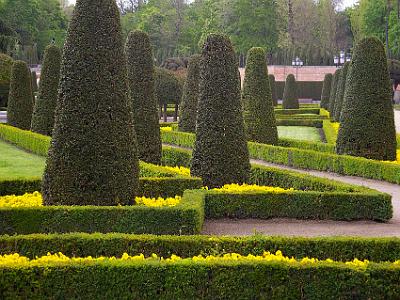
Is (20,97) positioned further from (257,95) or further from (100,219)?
(100,219)

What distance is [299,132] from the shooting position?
109ft

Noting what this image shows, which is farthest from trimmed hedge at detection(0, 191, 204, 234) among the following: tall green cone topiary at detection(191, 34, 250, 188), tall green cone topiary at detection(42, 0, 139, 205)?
tall green cone topiary at detection(191, 34, 250, 188)

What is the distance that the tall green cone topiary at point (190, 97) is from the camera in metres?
24.9

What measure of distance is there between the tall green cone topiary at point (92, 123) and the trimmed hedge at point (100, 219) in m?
0.64

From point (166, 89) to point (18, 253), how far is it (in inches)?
1164

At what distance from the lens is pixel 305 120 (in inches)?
1442

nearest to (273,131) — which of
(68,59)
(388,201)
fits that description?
(388,201)

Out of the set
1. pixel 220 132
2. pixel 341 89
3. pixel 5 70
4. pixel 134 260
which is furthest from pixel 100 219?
pixel 5 70

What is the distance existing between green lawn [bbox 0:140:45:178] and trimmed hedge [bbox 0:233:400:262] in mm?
8252

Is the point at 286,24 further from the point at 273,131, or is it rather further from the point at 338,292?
the point at 338,292

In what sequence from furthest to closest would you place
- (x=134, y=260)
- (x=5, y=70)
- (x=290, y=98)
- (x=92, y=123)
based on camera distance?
1. (x=290, y=98)
2. (x=5, y=70)
3. (x=92, y=123)
4. (x=134, y=260)

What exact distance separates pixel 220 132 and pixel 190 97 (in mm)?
12301

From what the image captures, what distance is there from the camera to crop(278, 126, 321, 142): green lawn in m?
30.3

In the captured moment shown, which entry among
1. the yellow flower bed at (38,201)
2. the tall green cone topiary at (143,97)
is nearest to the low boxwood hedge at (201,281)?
the yellow flower bed at (38,201)
